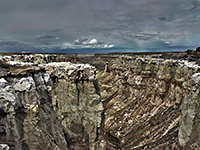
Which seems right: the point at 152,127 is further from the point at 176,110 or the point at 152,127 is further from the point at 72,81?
the point at 72,81

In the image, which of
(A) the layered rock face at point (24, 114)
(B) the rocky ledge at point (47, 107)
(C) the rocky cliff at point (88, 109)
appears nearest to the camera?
(A) the layered rock face at point (24, 114)

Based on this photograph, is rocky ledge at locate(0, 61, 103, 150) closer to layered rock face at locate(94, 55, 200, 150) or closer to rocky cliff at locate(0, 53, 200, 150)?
rocky cliff at locate(0, 53, 200, 150)

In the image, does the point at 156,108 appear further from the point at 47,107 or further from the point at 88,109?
the point at 47,107

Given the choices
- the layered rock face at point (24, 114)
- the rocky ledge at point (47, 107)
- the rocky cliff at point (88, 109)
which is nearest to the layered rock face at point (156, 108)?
the rocky cliff at point (88, 109)

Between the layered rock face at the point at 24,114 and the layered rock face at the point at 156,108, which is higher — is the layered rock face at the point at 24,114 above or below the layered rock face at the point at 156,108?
above

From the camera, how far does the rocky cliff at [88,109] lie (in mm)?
7910

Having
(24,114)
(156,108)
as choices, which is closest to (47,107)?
(24,114)

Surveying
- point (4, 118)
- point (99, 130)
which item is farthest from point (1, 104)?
point (99, 130)

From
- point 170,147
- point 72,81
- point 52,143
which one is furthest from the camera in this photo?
point 170,147

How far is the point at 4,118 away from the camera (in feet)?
22.7

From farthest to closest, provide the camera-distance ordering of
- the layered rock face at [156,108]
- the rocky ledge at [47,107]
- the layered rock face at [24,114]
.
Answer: the layered rock face at [156,108] < the rocky ledge at [47,107] < the layered rock face at [24,114]

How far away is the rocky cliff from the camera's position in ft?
26.0

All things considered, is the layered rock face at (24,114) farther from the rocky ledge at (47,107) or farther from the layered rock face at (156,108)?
the layered rock face at (156,108)

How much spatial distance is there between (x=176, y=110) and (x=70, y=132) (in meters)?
19.6
